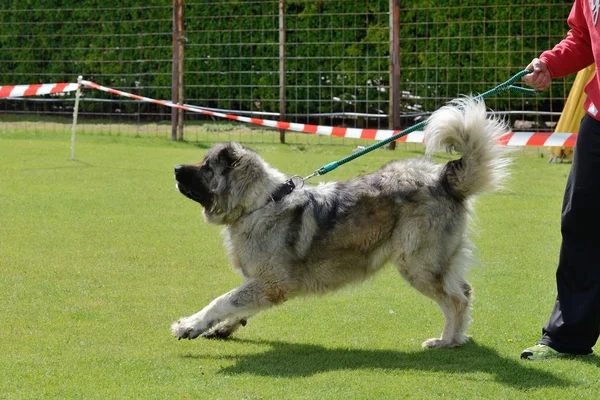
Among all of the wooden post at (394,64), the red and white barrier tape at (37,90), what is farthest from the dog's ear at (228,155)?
the wooden post at (394,64)

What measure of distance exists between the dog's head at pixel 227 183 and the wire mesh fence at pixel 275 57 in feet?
36.1

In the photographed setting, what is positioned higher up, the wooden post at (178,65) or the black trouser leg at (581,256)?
the wooden post at (178,65)

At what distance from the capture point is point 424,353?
577 centimetres

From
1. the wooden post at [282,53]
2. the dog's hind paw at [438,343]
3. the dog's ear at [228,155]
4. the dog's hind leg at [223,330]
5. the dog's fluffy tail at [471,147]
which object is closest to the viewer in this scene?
the dog's fluffy tail at [471,147]

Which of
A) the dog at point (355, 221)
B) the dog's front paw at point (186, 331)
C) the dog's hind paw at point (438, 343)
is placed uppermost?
the dog at point (355, 221)

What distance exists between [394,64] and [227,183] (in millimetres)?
11057

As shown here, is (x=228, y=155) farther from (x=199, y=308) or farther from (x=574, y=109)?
(x=574, y=109)

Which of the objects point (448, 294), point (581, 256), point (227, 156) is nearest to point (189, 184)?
point (227, 156)

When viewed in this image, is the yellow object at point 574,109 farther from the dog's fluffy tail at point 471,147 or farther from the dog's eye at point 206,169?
the dog's eye at point 206,169

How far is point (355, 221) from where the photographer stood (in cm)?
589

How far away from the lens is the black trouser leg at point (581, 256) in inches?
210

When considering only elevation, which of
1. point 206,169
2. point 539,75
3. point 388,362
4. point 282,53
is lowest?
point 388,362

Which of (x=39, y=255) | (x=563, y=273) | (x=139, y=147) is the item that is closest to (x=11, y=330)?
(x=39, y=255)

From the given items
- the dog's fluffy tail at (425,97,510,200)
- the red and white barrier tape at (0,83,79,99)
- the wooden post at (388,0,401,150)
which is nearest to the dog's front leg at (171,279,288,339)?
Answer: the dog's fluffy tail at (425,97,510,200)
